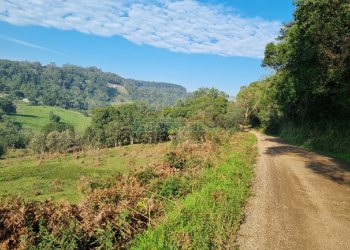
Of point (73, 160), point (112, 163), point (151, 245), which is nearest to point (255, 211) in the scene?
point (151, 245)

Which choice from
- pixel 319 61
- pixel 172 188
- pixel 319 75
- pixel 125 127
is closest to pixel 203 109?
pixel 125 127

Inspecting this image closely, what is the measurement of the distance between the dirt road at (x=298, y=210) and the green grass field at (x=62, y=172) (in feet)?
69.0

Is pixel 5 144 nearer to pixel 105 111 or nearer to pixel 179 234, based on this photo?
pixel 105 111

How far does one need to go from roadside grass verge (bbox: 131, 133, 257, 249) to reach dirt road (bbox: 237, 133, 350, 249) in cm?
40

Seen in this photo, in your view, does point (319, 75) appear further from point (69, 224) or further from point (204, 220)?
point (69, 224)

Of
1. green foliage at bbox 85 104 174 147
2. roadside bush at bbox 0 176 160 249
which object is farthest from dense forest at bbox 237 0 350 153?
green foliage at bbox 85 104 174 147

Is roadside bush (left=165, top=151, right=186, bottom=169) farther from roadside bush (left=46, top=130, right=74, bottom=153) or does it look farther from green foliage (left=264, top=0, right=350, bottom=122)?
roadside bush (left=46, top=130, right=74, bottom=153)

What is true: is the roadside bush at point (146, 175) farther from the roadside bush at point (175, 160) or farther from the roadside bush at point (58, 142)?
the roadside bush at point (58, 142)

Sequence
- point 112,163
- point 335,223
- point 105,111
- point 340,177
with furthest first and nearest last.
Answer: point 105,111
point 112,163
point 340,177
point 335,223

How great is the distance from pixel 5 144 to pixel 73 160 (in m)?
59.8

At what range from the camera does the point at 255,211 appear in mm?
10383

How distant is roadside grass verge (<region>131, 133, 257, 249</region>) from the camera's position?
25.0ft

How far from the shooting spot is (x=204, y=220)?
9023mm

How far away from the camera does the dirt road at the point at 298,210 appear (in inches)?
322
